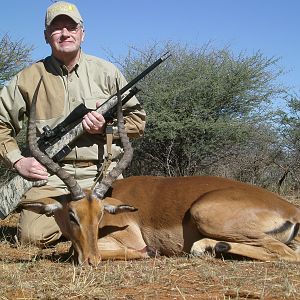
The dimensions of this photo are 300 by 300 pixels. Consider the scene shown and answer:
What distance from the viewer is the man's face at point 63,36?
243 inches

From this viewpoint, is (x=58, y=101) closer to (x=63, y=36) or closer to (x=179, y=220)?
(x=63, y=36)

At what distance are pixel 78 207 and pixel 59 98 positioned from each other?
1.73 m

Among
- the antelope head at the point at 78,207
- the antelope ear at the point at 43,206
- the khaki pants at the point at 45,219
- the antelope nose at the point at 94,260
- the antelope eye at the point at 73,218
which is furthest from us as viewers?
the khaki pants at the point at 45,219

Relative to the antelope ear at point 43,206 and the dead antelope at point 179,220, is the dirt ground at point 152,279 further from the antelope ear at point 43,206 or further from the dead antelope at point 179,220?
the antelope ear at point 43,206

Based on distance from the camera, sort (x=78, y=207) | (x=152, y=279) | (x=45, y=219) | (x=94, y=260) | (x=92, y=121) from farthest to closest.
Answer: (x=45, y=219), (x=92, y=121), (x=78, y=207), (x=94, y=260), (x=152, y=279)

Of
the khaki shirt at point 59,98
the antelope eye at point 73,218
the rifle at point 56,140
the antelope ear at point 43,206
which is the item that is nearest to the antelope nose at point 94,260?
the antelope eye at point 73,218

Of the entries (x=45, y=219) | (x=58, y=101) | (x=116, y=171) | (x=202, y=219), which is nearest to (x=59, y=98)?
(x=58, y=101)

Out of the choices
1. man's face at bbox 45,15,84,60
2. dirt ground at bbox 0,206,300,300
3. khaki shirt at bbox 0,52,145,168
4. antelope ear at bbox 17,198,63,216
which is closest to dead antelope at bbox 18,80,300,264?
antelope ear at bbox 17,198,63,216

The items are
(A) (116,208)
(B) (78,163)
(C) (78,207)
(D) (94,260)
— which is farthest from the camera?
(B) (78,163)

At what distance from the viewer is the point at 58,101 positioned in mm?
6199

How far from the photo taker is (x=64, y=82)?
248 inches

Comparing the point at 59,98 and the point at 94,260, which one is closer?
the point at 94,260

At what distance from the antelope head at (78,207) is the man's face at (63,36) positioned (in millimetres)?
1360

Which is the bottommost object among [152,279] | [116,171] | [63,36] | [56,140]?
[152,279]
